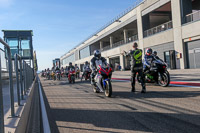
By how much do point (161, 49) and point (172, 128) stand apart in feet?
78.5

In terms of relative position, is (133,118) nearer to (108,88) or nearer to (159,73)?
(108,88)

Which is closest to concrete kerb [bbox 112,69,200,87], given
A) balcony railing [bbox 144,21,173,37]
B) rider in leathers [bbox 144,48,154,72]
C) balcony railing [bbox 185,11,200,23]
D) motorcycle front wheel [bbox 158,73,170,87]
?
motorcycle front wheel [bbox 158,73,170,87]

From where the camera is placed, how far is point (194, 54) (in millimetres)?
20719

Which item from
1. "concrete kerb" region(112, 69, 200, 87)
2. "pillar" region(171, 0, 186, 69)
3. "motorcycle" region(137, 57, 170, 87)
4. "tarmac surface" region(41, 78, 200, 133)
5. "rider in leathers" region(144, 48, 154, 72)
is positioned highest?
"pillar" region(171, 0, 186, 69)

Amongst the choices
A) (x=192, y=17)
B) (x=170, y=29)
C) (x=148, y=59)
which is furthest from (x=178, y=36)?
(x=148, y=59)

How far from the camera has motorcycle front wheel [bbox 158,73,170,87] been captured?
324 inches

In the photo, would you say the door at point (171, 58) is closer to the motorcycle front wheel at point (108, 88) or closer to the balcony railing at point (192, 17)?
the balcony railing at point (192, 17)

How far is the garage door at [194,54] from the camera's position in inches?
797

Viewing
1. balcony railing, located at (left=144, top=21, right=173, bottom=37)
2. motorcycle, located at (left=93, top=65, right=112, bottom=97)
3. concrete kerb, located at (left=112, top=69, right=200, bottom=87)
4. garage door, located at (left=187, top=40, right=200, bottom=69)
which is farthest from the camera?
balcony railing, located at (left=144, top=21, right=173, bottom=37)

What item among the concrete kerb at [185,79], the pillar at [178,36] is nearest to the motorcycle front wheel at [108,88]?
the concrete kerb at [185,79]

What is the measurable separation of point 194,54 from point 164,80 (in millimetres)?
14306

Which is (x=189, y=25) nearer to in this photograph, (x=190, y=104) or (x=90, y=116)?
(x=190, y=104)

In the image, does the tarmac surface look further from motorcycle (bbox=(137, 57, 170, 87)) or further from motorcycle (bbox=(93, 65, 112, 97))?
motorcycle (bbox=(137, 57, 170, 87))

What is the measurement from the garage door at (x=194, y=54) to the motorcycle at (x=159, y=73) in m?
13.7
